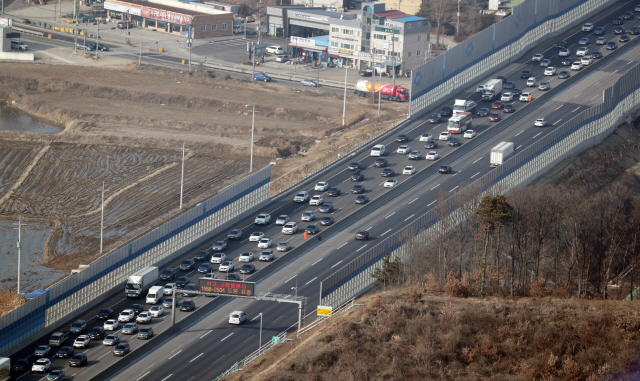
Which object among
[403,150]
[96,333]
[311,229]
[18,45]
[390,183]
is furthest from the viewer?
[18,45]

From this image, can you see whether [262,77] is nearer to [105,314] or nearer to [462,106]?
[462,106]

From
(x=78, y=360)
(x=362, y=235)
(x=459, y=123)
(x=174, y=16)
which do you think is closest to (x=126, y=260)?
(x=78, y=360)

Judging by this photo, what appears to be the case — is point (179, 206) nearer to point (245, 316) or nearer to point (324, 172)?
point (324, 172)

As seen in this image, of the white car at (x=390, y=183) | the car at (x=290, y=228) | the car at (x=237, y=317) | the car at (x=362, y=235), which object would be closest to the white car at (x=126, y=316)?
the car at (x=237, y=317)

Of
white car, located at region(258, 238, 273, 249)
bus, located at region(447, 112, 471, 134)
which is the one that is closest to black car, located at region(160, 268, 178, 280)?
white car, located at region(258, 238, 273, 249)

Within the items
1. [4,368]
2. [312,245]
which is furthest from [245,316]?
[4,368]
